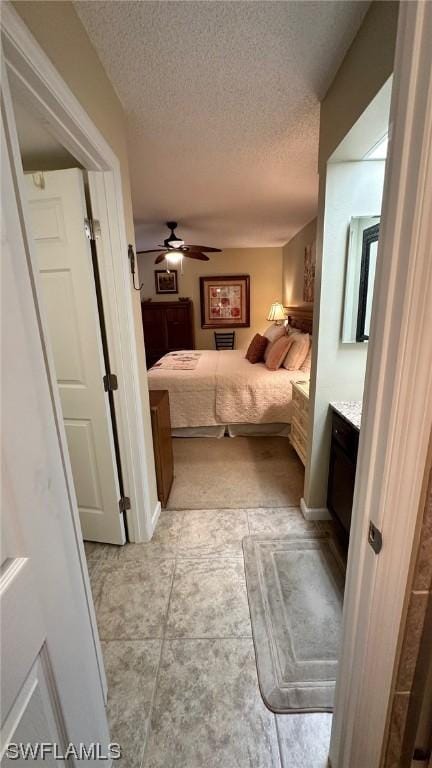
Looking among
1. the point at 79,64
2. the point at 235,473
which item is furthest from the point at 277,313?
the point at 79,64

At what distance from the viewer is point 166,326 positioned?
5.82 m

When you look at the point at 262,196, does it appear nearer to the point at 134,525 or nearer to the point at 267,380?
the point at 267,380

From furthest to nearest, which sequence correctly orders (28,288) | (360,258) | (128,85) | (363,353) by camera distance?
(363,353), (360,258), (128,85), (28,288)

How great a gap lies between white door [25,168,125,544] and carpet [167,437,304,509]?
2.26ft

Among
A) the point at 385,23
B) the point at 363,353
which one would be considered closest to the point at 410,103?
the point at 385,23

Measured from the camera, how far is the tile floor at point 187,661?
105 centimetres

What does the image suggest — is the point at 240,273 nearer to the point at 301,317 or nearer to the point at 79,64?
the point at 301,317

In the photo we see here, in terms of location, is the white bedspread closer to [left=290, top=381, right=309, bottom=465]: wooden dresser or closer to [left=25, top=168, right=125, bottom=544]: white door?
[left=290, top=381, right=309, bottom=465]: wooden dresser

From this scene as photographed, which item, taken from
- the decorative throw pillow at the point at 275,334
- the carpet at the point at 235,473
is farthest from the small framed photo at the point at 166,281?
the carpet at the point at 235,473

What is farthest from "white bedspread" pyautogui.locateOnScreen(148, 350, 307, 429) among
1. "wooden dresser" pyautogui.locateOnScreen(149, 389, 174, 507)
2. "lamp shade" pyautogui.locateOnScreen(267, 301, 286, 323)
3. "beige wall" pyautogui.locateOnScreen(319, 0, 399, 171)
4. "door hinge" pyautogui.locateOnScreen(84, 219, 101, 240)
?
"lamp shade" pyautogui.locateOnScreen(267, 301, 286, 323)

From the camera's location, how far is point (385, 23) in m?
1.03

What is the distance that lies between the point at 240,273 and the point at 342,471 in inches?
194

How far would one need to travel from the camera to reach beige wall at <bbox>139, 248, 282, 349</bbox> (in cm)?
582

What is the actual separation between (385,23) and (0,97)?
4.12 ft
